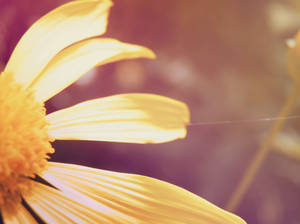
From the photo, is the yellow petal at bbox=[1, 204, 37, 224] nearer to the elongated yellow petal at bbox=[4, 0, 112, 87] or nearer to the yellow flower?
the yellow flower

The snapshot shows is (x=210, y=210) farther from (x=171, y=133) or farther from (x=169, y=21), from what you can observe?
(x=169, y=21)

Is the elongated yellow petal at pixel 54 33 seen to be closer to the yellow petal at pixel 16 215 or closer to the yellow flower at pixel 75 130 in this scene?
the yellow flower at pixel 75 130

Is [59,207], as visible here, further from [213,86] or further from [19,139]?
[213,86]

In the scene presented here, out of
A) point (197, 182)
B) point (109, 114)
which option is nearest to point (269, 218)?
point (197, 182)

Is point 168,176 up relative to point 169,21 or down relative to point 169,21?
down

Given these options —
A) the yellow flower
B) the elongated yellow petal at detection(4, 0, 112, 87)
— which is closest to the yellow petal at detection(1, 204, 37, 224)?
the yellow flower

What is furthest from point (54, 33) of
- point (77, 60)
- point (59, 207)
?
point (59, 207)
